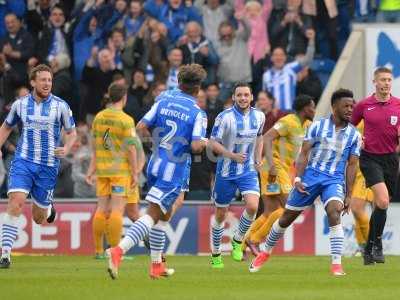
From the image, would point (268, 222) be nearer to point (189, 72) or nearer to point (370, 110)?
point (370, 110)

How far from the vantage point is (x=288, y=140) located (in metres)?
20.1

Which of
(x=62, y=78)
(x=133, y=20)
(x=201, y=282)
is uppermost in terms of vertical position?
(x=133, y=20)

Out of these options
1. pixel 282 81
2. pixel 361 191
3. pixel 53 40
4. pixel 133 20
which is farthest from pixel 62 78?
pixel 361 191

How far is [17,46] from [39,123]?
335 inches

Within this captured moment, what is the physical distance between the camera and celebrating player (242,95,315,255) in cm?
1947

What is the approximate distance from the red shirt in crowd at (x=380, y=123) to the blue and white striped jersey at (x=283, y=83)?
20.1 feet

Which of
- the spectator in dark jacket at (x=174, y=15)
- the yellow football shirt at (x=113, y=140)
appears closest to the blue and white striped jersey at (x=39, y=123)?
the yellow football shirt at (x=113, y=140)

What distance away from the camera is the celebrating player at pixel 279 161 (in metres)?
19.5

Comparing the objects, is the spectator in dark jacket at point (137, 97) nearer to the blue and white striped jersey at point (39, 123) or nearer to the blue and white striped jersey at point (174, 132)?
the blue and white striped jersey at point (39, 123)

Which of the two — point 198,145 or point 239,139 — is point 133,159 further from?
point 198,145

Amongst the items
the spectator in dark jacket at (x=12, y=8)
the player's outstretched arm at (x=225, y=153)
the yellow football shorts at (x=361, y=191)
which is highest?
the spectator in dark jacket at (x=12, y=8)

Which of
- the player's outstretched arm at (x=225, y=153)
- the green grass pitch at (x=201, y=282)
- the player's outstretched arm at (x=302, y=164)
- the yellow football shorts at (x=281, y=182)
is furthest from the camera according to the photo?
the yellow football shorts at (x=281, y=182)

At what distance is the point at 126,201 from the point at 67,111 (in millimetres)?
3074

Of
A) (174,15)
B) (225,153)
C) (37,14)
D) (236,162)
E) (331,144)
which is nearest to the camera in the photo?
(331,144)
